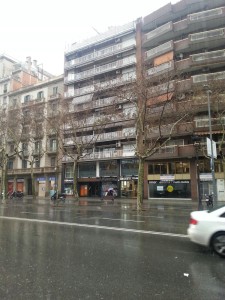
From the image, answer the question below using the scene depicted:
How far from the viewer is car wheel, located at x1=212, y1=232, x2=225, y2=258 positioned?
6.16 meters

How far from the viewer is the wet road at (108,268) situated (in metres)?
4.12

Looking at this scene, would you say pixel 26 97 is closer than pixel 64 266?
No

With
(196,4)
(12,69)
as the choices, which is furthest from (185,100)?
(12,69)

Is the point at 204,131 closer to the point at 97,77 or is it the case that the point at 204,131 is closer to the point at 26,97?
the point at 97,77

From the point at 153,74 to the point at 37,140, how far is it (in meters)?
20.2

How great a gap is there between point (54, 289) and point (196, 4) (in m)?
35.9

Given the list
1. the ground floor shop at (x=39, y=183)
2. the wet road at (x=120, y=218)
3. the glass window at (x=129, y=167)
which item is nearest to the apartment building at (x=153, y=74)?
the glass window at (x=129, y=167)

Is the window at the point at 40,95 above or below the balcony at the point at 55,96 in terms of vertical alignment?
above

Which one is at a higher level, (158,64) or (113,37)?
(113,37)

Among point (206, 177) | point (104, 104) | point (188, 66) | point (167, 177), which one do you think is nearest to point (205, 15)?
point (188, 66)

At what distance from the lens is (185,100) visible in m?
27.4

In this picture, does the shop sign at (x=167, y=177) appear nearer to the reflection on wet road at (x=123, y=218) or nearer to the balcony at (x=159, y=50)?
the reflection on wet road at (x=123, y=218)

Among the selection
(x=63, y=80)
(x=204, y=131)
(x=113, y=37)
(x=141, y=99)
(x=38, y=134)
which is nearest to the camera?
(x=141, y=99)

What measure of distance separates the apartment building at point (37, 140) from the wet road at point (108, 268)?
28.5 metres
